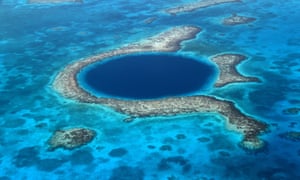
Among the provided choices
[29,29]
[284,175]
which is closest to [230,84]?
[284,175]

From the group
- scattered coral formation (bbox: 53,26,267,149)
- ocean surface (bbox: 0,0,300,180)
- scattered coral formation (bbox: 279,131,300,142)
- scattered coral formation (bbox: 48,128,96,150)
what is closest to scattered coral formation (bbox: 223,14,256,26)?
ocean surface (bbox: 0,0,300,180)

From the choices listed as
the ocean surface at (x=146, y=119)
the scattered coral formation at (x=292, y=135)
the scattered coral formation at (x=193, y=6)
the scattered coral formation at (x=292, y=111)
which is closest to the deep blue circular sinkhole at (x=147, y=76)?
the ocean surface at (x=146, y=119)

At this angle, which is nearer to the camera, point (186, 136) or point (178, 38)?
point (186, 136)

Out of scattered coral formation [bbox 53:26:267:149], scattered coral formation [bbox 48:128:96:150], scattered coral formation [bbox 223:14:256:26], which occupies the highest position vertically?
scattered coral formation [bbox 223:14:256:26]

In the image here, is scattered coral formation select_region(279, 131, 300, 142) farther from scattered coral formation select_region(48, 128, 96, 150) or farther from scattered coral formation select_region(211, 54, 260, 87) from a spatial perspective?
scattered coral formation select_region(48, 128, 96, 150)

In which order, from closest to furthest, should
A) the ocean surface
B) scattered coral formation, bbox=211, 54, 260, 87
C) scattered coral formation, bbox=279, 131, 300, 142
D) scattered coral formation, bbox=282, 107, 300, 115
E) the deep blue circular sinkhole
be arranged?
1. the ocean surface
2. scattered coral formation, bbox=279, 131, 300, 142
3. scattered coral formation, bbox=282, 107, 300, 115
4. the deep blue circular sinkhole
5. scattered coral formation, bbox=211, 54, 260, 87

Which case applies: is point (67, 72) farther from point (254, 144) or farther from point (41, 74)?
point (254, 144)

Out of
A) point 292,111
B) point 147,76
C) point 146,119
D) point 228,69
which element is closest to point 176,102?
point 146,119

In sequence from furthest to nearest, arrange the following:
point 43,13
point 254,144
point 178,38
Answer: point 43,13, point 178,38, point 254,144
